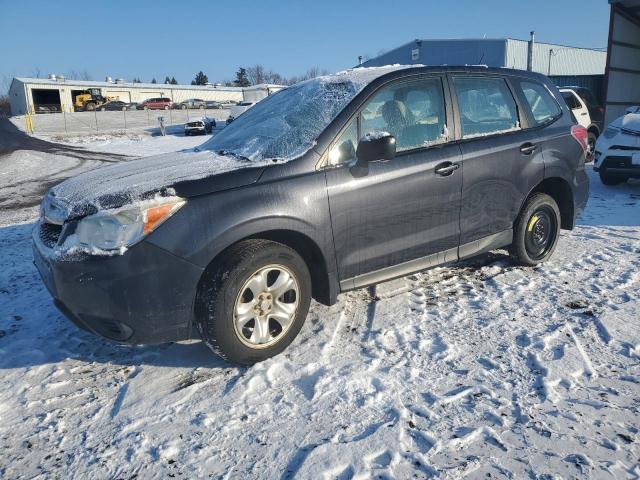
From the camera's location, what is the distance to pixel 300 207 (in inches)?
120

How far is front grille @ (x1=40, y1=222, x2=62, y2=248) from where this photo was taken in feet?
9.60

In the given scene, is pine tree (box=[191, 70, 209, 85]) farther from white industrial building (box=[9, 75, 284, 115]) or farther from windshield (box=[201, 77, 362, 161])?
windshield (box=[201, 77, 362, 161])

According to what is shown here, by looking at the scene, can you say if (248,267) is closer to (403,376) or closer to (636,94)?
(403,376)

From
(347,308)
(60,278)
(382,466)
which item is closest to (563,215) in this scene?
(347,308)

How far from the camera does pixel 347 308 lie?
3896 millimetres

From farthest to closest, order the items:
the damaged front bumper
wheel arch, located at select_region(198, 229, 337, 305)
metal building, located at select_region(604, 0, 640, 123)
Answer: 1. metal building, located at select_region(604, 0, 640, 123)
2. wheel arch, located at select_region(198, 229, 337, 305)
3. the damaged front bumper

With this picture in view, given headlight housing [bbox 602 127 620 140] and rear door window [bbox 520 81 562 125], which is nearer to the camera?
rear door window [bbox 520 81 562 125]

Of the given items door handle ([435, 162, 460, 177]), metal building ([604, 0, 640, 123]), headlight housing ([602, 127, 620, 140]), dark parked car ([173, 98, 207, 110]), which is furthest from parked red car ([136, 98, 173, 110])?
door handle ([435, 162, 460, 177])

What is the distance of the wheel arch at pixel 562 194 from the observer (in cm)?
462

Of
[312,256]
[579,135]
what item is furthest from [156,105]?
[312,256]

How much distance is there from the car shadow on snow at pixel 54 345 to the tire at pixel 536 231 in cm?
292

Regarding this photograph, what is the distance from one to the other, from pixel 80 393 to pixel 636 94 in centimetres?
2402

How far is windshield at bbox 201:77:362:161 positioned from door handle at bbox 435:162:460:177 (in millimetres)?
852

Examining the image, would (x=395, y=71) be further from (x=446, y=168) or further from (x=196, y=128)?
(x=196, y=128)
